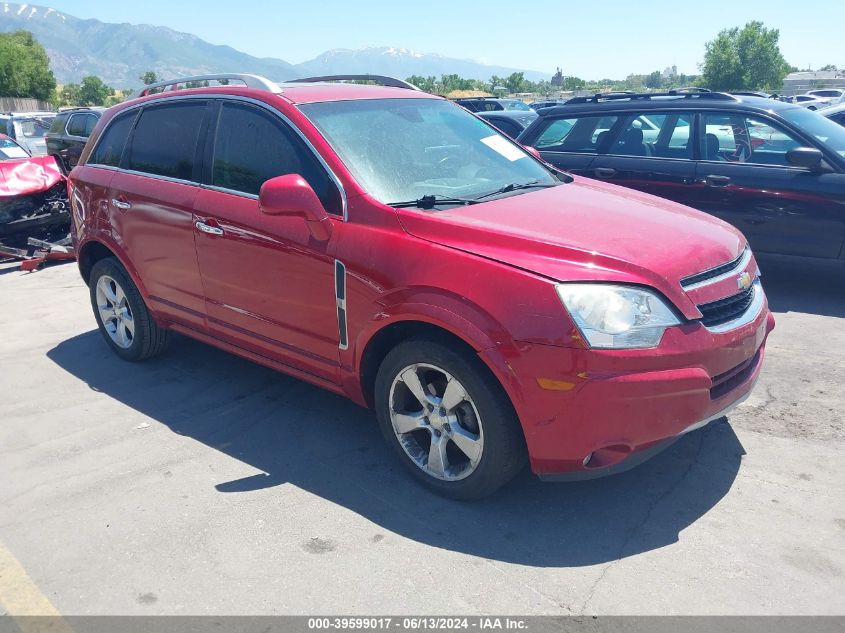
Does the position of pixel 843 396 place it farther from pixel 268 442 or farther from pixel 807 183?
pixel 268 442

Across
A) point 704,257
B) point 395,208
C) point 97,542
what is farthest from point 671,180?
point 97,542

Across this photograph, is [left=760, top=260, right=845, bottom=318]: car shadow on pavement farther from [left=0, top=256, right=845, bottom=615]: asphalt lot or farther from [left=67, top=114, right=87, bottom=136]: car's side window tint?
[left=67, top=114, right=87, bottom=136]: car's side window tint

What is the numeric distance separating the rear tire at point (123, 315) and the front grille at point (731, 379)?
12.3ft

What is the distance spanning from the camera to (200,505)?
3.43m

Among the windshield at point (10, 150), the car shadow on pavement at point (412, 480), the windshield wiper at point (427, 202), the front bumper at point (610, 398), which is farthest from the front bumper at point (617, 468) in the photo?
the windshield at point (10, 150)

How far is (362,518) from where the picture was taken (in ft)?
10.8

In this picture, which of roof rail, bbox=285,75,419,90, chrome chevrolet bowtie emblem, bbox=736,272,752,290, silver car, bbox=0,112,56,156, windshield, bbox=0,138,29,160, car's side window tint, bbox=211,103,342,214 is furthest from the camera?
silver car, bbox=0,112,56,156

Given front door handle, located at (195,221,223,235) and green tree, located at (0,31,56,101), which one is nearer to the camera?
front door handle, located at (195,221,223,235)

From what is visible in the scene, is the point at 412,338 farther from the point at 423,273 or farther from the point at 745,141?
the point at 745,141

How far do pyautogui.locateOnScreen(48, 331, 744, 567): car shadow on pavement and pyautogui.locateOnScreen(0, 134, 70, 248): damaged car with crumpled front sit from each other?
15.9 feet

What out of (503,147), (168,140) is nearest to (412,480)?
(503,147)

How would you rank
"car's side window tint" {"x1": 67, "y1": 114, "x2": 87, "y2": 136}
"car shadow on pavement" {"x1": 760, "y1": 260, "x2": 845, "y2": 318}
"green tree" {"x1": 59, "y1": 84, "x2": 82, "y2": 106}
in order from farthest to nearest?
"green tree" {"x1": 59, "y1": 84, "x2": 82, "y2": 106} → "car's side window tint" {"x1": 67, "y1": 114, "x2": 87, "y2": 136} → "car shadow on pavement" {"x1": 760, "y1": 260, "x2": 845, "y2": 318}

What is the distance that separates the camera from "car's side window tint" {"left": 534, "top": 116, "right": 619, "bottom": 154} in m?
7.31

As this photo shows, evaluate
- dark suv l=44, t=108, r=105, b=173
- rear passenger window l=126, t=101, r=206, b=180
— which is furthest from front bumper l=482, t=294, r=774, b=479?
dark suv l=44, t=108, r=105, b=173
